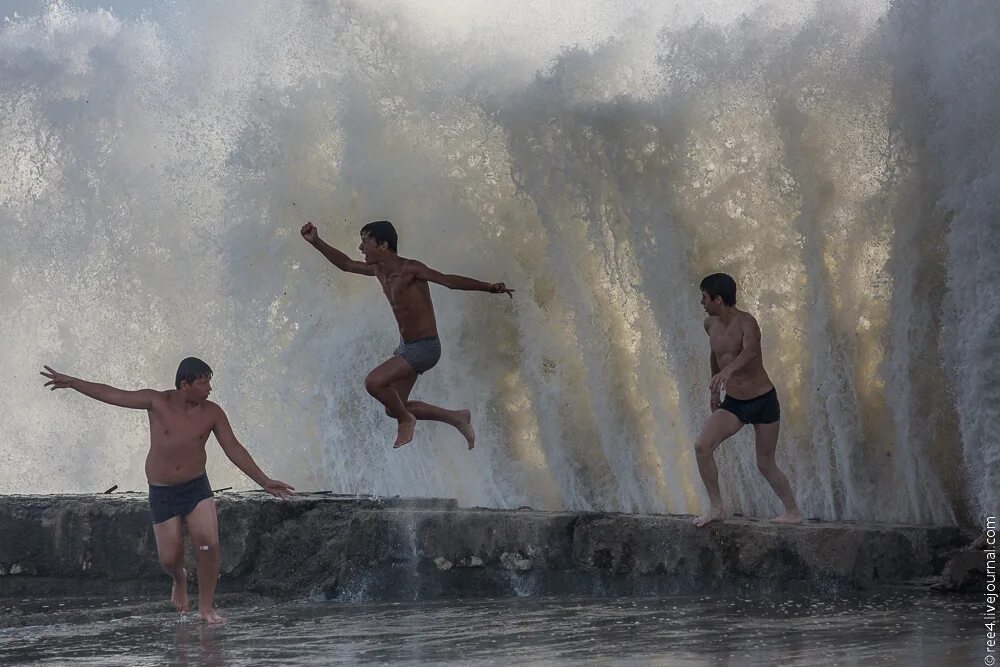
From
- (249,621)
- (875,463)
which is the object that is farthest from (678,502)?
(249,621)

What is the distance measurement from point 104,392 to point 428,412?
210cm

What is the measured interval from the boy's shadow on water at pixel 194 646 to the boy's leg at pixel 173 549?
179mm

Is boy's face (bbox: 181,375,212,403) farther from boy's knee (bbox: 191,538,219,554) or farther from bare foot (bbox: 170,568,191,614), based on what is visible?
bare foot (bbox: 170,568,191,614)

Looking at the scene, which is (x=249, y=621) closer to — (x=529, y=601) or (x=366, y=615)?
(x=366, y=615)

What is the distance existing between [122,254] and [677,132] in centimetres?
812

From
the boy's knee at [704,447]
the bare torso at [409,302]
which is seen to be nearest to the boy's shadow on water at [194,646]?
the bare torso at [409,302]

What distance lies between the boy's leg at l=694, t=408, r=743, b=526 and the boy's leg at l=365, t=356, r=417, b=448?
1.64 m

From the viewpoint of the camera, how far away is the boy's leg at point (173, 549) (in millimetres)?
7352

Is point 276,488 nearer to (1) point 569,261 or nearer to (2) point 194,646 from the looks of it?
(2) point 194,646

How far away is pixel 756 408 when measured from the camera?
7895 millimetres

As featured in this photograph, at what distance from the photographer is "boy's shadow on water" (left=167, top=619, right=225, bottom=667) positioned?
575cm

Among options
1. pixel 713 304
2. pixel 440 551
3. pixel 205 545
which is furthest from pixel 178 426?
pixel 713 304

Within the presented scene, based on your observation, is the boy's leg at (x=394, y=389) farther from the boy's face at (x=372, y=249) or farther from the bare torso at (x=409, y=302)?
the boy's face at (x=372, y=249)

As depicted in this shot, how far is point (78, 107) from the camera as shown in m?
17.5
